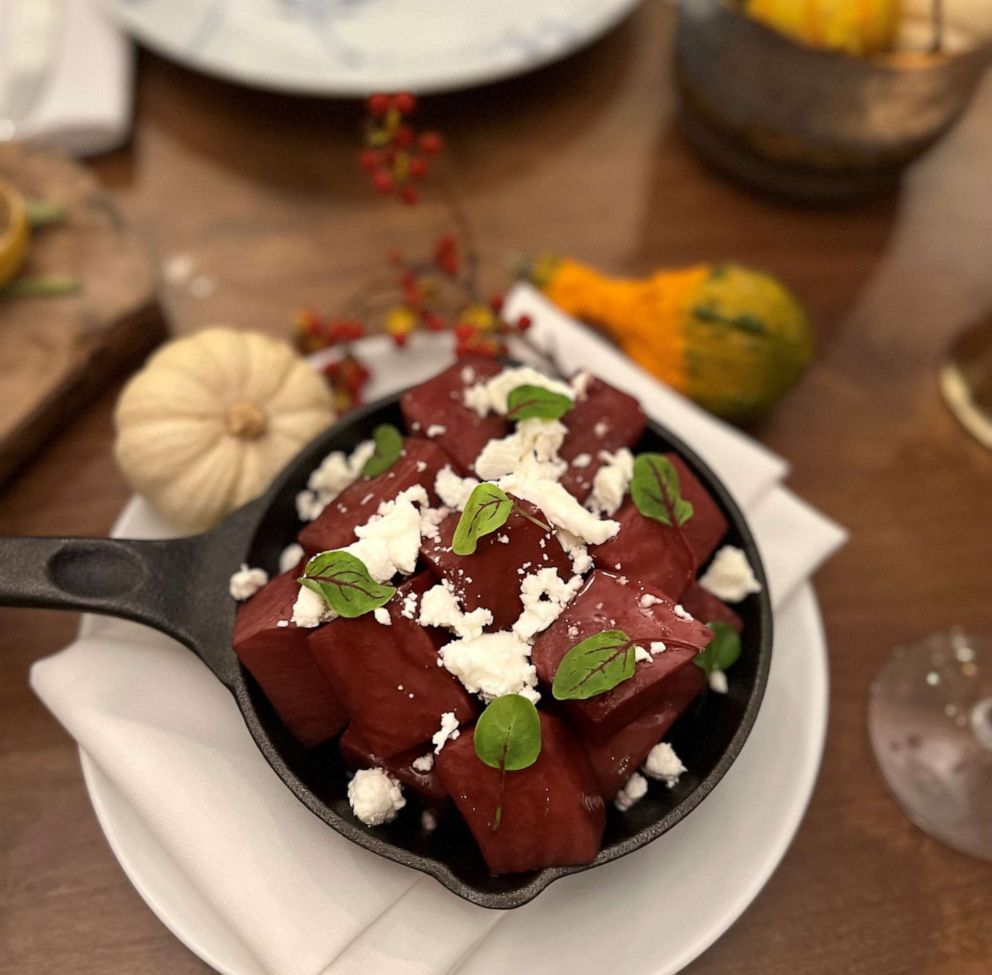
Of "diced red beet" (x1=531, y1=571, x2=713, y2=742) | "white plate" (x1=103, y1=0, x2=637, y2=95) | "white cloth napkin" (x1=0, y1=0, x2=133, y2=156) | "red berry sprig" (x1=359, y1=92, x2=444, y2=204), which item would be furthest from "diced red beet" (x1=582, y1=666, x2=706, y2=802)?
"white cloth napkin" (x1=0, y1=0, x2=133, y2=156)

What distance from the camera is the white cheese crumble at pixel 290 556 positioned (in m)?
0.99

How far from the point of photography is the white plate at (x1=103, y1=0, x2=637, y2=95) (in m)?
1.53

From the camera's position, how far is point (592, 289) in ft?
4.48

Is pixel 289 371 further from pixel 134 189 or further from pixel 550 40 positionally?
pixel 550 40

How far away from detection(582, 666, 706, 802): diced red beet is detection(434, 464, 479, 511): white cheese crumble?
27cm

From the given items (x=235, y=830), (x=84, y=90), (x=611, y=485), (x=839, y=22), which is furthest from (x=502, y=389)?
(x=84, y=90)

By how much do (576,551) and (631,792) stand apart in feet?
0.80

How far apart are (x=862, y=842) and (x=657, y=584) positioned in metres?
0.46

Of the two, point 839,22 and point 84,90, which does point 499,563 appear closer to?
point 839,22

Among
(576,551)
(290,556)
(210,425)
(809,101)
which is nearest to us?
(576,551)

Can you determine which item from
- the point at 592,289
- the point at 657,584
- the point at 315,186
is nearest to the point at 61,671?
the point at 657,584

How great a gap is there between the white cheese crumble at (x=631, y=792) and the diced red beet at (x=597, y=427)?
12.0 inches

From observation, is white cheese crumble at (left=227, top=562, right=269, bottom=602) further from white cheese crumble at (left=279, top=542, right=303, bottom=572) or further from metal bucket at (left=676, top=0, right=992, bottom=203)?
metal bucket at (left=676, top=0, right=992, bottom=203)

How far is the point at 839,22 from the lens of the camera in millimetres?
1298
